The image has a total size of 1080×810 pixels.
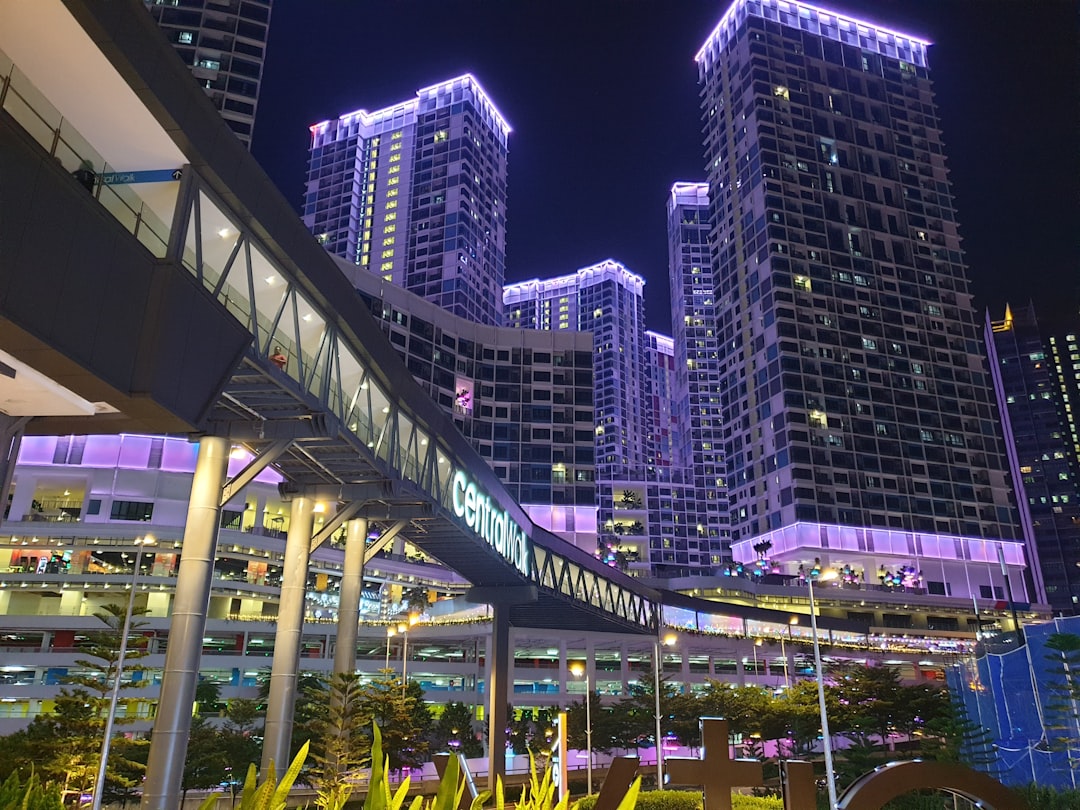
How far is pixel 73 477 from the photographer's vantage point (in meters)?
92.1

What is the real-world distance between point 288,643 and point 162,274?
61.8 feet

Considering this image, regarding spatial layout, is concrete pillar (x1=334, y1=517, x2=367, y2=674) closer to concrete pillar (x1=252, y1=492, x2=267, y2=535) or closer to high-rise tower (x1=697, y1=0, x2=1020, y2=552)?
concrete pillar (x1=252, y1=492, x2=267, y2=535)

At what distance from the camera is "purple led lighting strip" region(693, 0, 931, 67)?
171m

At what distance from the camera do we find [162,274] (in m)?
20.5

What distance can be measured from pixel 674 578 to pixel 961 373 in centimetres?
6745

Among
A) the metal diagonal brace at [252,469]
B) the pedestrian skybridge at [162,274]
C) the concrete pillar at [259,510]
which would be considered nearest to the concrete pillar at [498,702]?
the pedestrian skybridge at [162,274]

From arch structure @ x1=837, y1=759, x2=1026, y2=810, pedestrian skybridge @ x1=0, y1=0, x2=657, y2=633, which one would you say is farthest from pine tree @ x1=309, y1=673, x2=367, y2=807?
arch structure @ x1=837, y1=759, x2=1026, y2=810

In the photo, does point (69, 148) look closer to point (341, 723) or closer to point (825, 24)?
point (341, 723)

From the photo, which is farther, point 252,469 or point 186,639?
point 252,469

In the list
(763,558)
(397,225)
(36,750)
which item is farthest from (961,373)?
(36,750)

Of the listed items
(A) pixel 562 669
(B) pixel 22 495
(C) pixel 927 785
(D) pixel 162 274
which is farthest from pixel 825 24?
(C) pixel 927 785

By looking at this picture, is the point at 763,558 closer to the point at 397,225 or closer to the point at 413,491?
the point at 397,225

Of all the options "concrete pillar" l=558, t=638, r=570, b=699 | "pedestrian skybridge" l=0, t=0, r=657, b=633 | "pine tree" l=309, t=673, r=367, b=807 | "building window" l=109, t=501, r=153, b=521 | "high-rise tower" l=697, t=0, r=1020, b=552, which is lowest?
"pine tree" l=309, t=673, r=367, b=807

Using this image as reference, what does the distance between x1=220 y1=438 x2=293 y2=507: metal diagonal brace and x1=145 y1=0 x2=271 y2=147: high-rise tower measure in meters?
89.5
